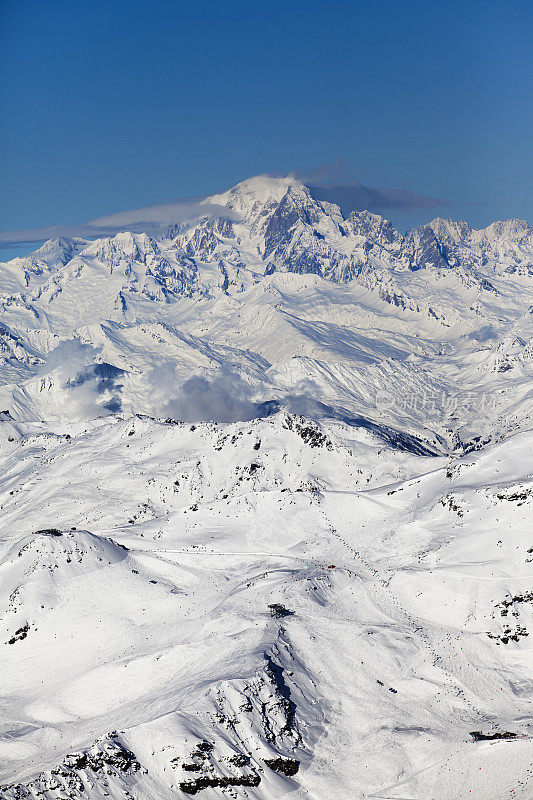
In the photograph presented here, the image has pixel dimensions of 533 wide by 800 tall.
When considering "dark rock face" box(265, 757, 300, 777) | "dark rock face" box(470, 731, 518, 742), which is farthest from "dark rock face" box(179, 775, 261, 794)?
"dark rock face" box(470, 731, 518, 742)

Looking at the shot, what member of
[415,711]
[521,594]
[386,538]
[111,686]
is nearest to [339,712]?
[415,711]

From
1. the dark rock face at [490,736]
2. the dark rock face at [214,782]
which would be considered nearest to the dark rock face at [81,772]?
the dark rock face at [214,782]

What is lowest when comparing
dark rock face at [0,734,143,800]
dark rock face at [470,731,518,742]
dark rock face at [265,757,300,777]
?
dark rock face at [470,731,518,742]

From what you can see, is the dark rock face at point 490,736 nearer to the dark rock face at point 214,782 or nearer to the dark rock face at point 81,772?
the dark rock face at point 214,782

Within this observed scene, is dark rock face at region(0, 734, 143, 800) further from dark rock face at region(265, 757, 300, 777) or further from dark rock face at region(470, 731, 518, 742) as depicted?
dark rock face at region(470, 731, 518, 742)

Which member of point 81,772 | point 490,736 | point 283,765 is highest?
point 81,772

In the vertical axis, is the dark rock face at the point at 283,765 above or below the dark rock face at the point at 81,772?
below

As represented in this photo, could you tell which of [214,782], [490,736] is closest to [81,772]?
[214,782]

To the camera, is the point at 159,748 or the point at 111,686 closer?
the point at 159,748

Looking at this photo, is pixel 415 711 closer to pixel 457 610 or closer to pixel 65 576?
pixel 457 610

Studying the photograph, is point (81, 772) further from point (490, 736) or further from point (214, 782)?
point (490, 736)

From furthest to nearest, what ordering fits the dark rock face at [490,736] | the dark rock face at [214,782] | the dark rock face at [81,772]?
the dark rock face at [490,736] < the dark rock face at [214,782] < the dark rock face at [81,772]
